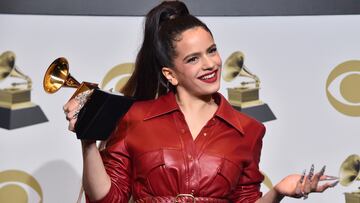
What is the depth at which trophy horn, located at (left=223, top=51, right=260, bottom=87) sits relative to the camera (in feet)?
6.99

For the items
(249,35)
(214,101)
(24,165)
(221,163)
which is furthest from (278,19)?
(24,165)

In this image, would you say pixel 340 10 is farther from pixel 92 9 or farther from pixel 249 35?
pixel 92 9

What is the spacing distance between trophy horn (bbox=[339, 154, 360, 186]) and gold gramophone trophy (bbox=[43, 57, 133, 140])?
907 mm

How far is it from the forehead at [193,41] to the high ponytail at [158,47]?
2 cm

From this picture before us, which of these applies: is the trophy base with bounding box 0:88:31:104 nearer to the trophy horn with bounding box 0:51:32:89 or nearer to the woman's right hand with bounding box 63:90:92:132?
the trophy horn with bounding box 0:51:32:89

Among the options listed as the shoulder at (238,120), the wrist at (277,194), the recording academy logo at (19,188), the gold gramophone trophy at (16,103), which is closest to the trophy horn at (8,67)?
the gold gramophone trophy at (16,103)

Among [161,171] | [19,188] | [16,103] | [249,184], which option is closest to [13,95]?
[16,103]

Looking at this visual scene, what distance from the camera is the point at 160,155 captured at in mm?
1614

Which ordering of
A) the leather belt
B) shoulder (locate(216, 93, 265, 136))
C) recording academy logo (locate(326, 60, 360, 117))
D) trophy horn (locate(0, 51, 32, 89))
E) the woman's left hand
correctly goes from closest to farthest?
the woman's left hand, the leather belt, shoulder (locate(216, 93, 265, 136)), trophy horn (locate(0, 51, 32, 89)), recording academy logo (locate(326, 60, 360, 117))

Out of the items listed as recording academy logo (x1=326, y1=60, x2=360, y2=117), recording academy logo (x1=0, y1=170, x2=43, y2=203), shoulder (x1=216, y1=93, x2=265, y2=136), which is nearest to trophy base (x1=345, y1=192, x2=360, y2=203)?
recording academy logo (x1=326, y1=60, x2=360, y2=117)

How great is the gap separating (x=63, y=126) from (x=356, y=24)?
0.95 metres

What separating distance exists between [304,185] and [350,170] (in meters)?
0.78

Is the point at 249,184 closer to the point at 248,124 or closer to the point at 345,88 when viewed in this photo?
the point at 248,124

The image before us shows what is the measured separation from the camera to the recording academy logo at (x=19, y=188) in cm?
204
